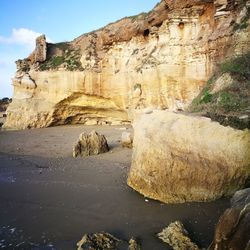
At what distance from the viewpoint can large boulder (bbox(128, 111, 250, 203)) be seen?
7449mm

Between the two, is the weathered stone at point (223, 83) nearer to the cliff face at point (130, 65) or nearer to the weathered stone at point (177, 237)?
the cliff face at point (130, 65)

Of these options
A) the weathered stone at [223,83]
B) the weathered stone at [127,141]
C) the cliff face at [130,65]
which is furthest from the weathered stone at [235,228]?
the cliff face at [130,65]

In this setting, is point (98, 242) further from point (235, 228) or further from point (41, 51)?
point (41, 51)

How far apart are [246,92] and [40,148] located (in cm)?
969

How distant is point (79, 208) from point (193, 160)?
9.05ft

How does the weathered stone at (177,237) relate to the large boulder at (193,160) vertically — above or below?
below

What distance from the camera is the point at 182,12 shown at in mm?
18250

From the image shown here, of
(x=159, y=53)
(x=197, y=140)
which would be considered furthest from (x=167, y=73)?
(x=197, y=140)

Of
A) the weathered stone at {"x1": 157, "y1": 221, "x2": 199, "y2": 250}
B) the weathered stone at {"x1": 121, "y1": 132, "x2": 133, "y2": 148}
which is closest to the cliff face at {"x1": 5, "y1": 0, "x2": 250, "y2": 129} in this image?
the weathered stone at {"x1": 121, "y1": 132, "x2": 133, "y2": 148}

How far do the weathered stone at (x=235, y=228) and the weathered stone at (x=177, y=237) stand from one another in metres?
1.07

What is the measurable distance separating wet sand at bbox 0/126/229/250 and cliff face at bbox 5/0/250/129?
25.5ft

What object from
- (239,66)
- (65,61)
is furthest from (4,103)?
(239,66)

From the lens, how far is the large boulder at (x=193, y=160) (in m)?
7.45

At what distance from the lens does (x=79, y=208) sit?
25.2ft
